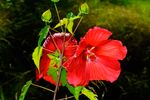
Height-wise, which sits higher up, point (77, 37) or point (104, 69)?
point (104, 69)

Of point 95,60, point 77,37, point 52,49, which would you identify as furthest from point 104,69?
point 77,37

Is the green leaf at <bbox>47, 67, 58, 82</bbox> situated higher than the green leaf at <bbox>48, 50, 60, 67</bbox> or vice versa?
the green leaf at <bbox>48, 50, 60, 67</bbox>

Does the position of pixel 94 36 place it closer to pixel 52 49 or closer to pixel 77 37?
pixel 52 49

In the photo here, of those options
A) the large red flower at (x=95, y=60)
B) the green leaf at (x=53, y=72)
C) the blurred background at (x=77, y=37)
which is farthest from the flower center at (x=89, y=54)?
the blurred background at (x=77, y=37)

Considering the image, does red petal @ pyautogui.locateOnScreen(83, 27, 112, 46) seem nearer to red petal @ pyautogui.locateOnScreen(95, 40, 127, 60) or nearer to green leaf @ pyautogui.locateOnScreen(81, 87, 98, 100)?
red petal @ pyautogui.locateOnScreen(95, 40, 127, 60)

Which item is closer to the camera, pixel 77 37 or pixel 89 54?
pixel 89 54

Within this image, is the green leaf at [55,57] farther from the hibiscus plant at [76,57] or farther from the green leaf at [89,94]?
the green leaf at [89,94]

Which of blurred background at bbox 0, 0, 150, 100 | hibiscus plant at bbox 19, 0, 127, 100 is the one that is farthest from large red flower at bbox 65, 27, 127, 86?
blurred background at bbox 0, 0, 150, 100
